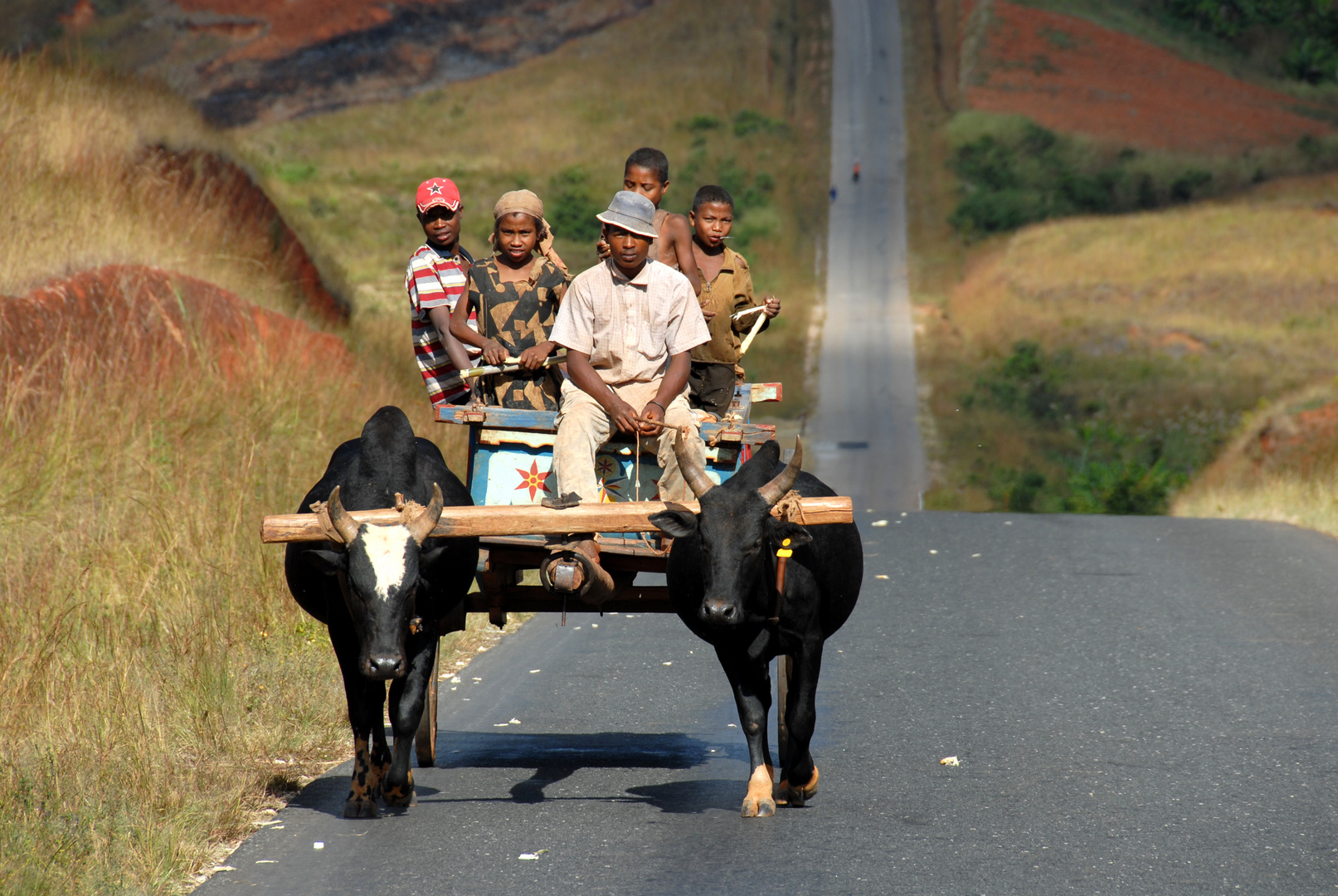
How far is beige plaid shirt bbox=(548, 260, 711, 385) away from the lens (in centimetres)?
785

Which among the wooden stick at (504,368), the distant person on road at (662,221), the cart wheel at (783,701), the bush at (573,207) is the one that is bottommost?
the cart wheel at (783,701)

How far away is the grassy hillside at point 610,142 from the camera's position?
47625 millimetres

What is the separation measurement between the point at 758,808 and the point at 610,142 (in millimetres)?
55106

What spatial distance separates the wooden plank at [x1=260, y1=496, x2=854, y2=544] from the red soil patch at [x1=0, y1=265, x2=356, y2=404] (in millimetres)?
6981

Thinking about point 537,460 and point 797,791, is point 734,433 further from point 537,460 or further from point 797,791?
point 797,791

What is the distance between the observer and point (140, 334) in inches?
602

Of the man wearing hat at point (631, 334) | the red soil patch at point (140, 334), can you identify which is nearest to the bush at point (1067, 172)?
→ the red soil patch at point (140, 334)

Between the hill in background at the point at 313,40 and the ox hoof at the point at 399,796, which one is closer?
the ox hoof at the point at 399,796

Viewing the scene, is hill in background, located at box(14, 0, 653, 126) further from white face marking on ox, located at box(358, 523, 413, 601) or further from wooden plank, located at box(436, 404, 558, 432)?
white face marking on ox, located at box(358, 523, 413, 601)

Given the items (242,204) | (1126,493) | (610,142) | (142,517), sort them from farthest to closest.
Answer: (610,142), (1126,493), (242,204), (142,517)

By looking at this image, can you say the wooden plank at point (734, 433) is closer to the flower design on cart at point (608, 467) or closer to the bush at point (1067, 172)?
the flower design on cart at point (608, 467)

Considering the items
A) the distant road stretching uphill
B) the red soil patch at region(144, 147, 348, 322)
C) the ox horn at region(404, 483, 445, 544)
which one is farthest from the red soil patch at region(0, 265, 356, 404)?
the distant road stretching uphill

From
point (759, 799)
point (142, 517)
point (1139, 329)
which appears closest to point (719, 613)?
point (759, 799)

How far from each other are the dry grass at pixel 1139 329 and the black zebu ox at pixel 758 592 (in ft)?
66.9
